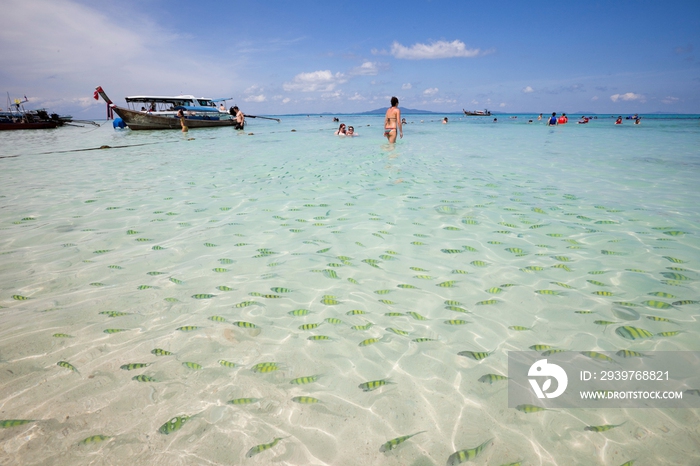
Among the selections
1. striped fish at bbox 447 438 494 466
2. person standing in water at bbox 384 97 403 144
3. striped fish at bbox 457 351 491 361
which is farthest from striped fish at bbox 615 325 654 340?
person standing in water at bbox 384 97 403 144

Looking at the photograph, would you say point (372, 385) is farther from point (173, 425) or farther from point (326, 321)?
point (173, 425)

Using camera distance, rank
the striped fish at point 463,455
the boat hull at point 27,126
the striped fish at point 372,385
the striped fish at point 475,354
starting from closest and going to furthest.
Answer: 1. the striped fish at point 463,455
2. the striped fish at point 372,385
3. the striped fish at point 475,354
4. the boat hull at point 27,126

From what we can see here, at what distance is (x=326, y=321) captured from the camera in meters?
3.41

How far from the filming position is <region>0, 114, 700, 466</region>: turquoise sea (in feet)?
7.14

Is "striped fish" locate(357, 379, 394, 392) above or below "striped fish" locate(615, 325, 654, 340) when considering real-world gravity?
below

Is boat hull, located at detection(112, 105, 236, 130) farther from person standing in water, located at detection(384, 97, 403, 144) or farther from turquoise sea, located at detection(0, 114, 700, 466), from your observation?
turquoise sea, located at detection(0, 114, 700, 466)

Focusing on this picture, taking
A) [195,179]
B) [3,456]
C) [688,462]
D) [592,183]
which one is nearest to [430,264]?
[688,462]

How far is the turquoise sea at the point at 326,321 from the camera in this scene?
218cm

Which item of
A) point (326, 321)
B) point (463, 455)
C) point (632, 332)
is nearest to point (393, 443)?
point (463, 455)

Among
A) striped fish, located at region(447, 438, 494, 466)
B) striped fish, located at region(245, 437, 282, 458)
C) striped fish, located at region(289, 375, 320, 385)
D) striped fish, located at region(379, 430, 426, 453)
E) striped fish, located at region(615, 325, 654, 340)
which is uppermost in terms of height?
striped fish, located at region(615, 325, 654, 340)

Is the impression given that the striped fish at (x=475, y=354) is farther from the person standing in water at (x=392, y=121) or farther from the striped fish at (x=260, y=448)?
the person standing in water at (x=392, y=121)

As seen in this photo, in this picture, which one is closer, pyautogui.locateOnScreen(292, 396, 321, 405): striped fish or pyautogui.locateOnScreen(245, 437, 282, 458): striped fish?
pyautogui.locateOnScreen(245, 437, 282, 458): striped fish

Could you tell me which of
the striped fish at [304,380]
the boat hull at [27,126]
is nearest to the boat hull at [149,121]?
the boat hull at [27,126]

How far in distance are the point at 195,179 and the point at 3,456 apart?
9786mm
